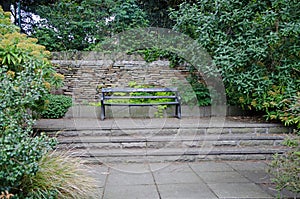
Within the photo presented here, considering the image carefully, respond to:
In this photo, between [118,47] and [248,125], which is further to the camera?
[118,47]

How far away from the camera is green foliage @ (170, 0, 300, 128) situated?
4.33 meters

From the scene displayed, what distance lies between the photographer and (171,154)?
367 centimetres

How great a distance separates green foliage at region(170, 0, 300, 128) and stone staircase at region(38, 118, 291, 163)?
20.4 inches

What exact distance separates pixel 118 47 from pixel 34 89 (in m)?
4.39

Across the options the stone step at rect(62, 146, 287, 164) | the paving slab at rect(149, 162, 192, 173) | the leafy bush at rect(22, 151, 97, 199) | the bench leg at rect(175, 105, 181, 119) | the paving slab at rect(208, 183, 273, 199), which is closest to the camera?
the leafy bush at rect(22, 151, 97, 199)

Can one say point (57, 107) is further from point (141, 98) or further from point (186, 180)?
point (186, 180)

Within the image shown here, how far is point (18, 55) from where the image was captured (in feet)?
11.0

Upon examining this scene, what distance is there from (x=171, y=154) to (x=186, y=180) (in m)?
0.78

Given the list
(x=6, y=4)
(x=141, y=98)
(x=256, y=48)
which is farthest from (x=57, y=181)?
(x=6, y=4)

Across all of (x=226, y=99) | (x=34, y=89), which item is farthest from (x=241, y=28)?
(x=34, y=89)

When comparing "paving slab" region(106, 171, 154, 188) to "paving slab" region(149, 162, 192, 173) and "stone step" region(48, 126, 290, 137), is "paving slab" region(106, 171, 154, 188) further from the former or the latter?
"stone step" region(48, 126, 290, 137)

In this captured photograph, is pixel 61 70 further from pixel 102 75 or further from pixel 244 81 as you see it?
pixel 244 81

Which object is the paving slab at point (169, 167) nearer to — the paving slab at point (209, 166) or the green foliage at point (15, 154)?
the paving slab at point (209, 166)

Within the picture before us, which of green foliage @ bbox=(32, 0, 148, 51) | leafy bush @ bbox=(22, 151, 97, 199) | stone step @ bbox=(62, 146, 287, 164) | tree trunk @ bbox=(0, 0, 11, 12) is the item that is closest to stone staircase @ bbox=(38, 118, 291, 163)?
stone step @ bbox=(62, 146, 287, 164)
